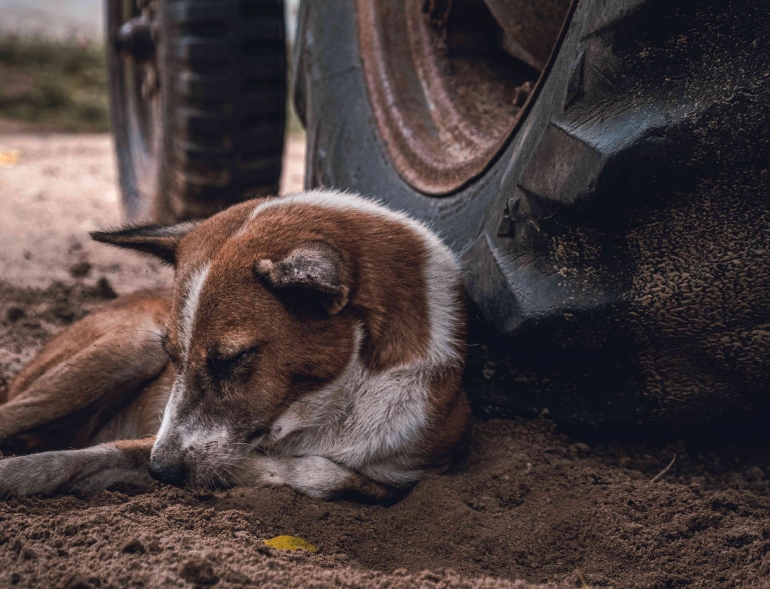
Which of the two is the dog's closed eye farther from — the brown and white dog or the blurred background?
the blurred background

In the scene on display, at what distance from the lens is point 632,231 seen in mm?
2014

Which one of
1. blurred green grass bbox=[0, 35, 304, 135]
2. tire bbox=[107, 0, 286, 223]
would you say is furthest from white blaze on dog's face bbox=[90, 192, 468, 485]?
blurred green grass bbox=[0, 35, 304, 135]

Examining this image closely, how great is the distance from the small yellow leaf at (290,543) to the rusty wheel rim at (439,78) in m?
1.28

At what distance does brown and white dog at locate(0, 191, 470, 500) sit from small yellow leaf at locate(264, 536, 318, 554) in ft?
1.18

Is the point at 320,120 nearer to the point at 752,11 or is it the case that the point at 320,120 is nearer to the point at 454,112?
the point at 454,112

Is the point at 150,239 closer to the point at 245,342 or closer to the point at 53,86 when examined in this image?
the point at 245,342

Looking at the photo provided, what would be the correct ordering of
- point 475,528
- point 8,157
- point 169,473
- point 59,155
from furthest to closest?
1. point 59,155
2. point 8,157
3. point 169,473
4. point 475,528

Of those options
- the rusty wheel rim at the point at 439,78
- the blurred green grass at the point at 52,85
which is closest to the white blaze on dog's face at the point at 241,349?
the rusty wheel rim at the point at 439,78

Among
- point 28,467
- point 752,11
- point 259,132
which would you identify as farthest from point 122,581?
point 259,132

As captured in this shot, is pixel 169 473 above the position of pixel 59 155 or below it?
above

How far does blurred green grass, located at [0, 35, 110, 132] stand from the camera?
9.84m

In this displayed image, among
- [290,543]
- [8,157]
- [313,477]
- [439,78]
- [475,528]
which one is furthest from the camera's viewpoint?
[8,157]

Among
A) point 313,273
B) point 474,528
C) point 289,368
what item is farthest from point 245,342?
point 474,528

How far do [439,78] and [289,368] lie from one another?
1320 mm
